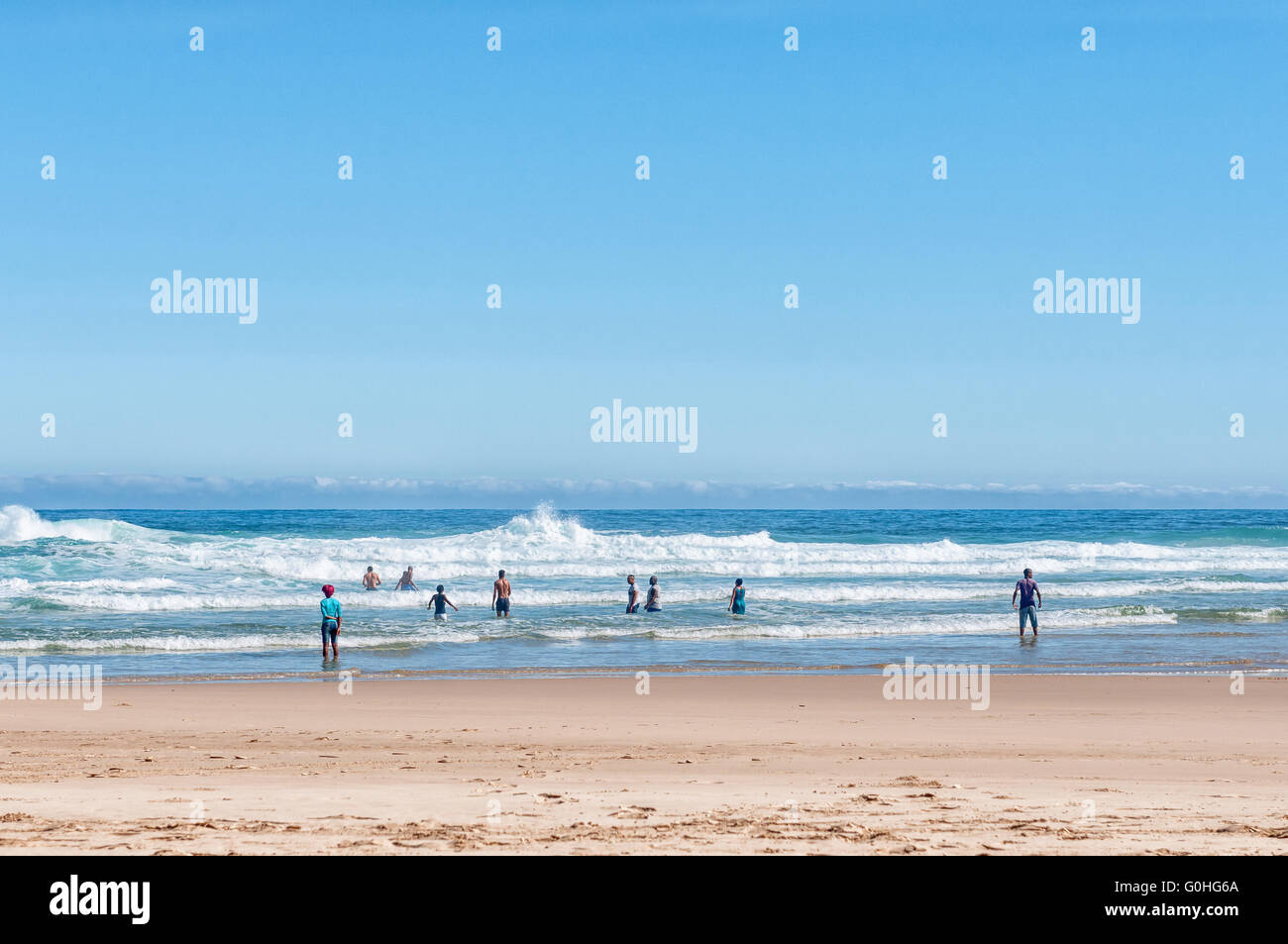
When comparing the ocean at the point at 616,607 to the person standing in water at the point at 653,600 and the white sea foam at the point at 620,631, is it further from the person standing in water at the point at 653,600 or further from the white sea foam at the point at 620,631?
the person standing in water at the point at 653,600

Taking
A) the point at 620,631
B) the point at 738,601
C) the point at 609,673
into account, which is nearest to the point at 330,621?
the point at 609,673

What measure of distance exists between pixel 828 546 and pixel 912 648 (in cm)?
3602

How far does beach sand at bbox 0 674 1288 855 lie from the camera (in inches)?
258

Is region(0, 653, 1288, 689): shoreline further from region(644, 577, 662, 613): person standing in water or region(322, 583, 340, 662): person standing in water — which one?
region(644, 577, 662, 613): person standing in water

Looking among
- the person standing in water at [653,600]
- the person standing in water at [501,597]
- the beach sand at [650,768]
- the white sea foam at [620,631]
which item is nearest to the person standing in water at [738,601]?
the white sea foam at [620,631]

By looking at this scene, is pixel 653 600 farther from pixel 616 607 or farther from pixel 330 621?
pixel 330 621

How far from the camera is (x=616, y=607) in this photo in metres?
27.8

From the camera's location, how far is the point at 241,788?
27.7 feet

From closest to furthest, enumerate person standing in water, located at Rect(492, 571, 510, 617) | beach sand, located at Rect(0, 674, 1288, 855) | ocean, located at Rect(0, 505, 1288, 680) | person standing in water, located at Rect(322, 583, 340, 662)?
beach sand, located at Rect(0, 674, 1288, 855) → person standing in water, located at Rect(322, 583, 340, 662) → ocean, located at Rect(0, 505, 1288, 680) → person standing in water, located at Rect(492, 571, 510, 617)

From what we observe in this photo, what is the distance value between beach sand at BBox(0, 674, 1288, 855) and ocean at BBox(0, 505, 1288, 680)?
3021mm

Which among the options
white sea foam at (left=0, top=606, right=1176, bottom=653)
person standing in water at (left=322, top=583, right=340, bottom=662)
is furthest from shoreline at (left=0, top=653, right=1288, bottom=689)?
white sea foam at (left=0, top=606, right=1176, bottom=653)

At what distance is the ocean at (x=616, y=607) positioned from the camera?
1953 centimetres
